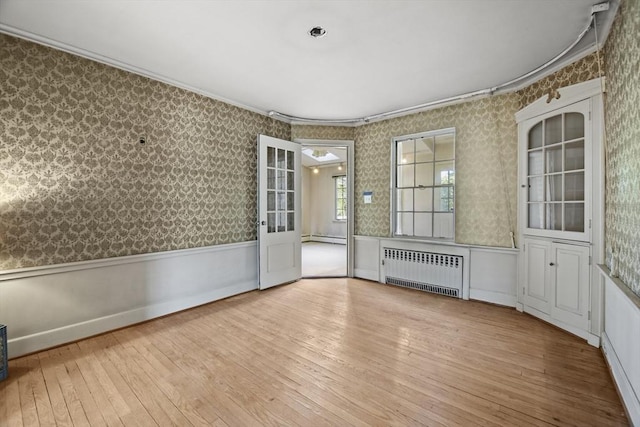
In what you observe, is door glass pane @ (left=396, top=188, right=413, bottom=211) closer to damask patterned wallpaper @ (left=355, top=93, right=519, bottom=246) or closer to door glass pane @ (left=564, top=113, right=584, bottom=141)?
damask patterned wallpaper @ (left=355, top=93, right=519, bottom=246)

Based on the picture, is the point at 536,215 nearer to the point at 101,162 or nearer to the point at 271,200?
the point at 271,200

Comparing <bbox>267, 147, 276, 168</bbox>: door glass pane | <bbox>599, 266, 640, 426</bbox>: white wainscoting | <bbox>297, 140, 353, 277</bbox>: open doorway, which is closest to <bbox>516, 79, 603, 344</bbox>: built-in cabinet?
<bbox>599, 266, 640, 426</bbox>: white wainscoting

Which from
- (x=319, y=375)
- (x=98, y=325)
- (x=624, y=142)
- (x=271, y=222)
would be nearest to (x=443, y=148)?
(x=624, y=142)

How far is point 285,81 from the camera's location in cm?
365

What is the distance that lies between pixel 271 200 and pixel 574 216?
12.4ft

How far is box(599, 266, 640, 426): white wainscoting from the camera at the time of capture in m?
1.76

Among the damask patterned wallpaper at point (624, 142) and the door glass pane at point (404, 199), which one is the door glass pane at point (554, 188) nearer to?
the damask patterned wallpaper at point (624, 142)

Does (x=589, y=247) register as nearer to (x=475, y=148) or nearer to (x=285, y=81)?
(x=475, y=148)

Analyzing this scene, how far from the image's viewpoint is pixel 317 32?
2.61m

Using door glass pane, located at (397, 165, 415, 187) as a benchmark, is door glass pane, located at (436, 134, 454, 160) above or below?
above

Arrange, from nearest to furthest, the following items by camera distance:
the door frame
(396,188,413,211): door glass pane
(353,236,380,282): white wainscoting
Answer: (396,188,413,211): door glass pane → (353,236,380,282): white wainscoting → the door frame

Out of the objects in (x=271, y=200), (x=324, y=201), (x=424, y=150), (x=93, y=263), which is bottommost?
(x=93, y=263)

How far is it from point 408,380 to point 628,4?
10.0ft

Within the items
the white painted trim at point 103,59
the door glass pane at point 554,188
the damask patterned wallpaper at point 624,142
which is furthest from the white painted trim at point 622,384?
the white painted trim at point 103,59
